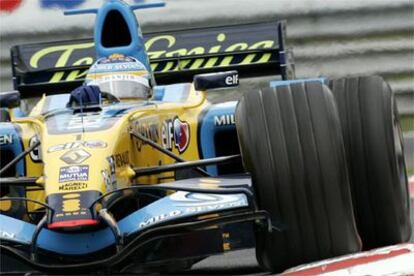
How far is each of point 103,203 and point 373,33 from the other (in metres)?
6.07

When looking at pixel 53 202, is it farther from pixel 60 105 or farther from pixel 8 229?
pixel 60 105

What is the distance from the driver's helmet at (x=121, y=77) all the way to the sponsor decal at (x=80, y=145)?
130 centimetres

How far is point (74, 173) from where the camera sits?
199 inches

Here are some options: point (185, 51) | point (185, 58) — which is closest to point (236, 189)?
point (185, 58)

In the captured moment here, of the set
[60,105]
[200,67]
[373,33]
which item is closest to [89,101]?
[60,105]

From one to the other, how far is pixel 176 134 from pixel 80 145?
4.51 ft

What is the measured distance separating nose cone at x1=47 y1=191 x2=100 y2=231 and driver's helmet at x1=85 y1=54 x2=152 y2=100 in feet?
5.71

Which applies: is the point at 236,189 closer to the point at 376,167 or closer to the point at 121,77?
the point at 376,167

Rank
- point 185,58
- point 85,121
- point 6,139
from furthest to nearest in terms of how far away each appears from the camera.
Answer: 1. point 185,58
2. point 6,139
3. point 85,121

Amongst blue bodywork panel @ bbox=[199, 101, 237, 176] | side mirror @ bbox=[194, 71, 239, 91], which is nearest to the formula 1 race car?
side mirror @ bbox=[194, 71, 239, 91]

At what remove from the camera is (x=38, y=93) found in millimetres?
8219

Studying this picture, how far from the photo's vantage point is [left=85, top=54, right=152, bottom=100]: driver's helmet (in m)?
6.70

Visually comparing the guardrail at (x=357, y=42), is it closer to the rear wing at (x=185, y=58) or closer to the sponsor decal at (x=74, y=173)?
the rear wing at (x=185, y=58)

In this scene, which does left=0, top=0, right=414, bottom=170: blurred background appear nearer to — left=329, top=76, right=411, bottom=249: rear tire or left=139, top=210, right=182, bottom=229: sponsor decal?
left=329, top=76, right=411, bottom=249: rear tire
